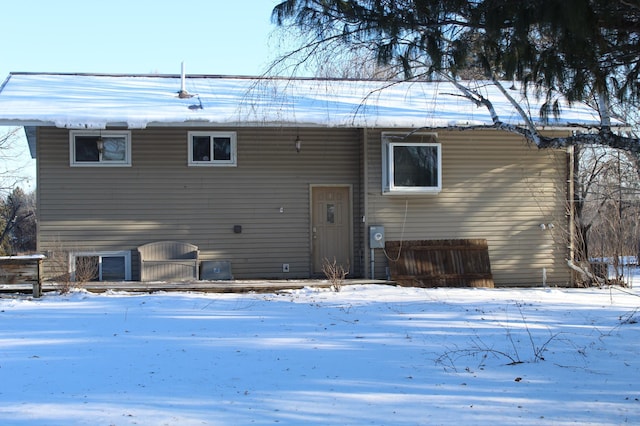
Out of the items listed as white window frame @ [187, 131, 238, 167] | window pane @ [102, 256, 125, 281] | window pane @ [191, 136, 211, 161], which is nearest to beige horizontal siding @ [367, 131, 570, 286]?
white window frame @ [187, 131, 238, 167]

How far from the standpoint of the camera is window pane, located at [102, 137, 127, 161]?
1212cm

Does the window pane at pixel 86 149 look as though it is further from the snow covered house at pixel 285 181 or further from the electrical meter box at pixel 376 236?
the electrical meter box at pixel 376 236

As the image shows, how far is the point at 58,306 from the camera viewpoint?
9344mm

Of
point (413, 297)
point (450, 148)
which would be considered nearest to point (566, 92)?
point (413, 297)

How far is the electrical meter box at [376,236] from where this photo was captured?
12.4 metres

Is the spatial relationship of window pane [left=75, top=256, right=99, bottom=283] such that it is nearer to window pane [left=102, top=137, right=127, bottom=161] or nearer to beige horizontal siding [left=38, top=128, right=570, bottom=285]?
beige horizontal siding [left=38, top=128, right=570, bottom=285]

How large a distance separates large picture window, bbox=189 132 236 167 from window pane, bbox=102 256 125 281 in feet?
7.65

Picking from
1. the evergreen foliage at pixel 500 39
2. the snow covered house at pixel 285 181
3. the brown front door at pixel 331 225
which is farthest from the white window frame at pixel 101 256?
the evergreen foliage at pixel 500 39

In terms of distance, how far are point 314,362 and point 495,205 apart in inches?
305

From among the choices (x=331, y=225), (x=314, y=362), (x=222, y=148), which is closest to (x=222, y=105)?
(x=222, y=148)

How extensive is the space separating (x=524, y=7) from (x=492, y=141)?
7.94 meters

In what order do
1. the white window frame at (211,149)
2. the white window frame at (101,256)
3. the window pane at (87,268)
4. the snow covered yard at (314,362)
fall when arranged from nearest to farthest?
the snow covered yard at (314,362), the window pane at (87,268), the white window frame at (101,256), the white window frame at (211,149)

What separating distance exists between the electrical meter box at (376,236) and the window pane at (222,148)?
3.12m

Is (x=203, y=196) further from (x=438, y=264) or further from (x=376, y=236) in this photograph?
(x=438, y=264)
